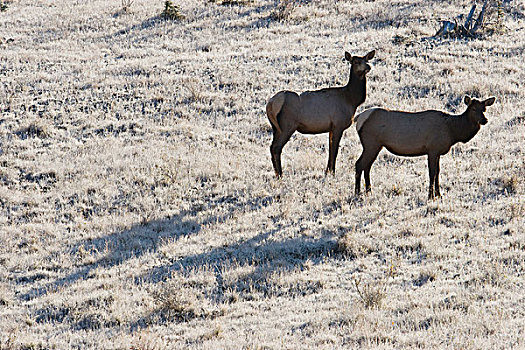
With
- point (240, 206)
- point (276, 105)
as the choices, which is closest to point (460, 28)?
point (276, 105)

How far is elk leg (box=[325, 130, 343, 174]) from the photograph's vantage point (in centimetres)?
1284

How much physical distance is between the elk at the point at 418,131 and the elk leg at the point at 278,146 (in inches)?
66.5

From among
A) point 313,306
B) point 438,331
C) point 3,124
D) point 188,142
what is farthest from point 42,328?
point 3,124

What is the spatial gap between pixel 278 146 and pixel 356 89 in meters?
1.96

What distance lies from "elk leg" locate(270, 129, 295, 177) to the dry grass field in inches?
15.1

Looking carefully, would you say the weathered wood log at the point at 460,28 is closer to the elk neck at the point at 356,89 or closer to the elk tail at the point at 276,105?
the elk neck at the point at 356,89

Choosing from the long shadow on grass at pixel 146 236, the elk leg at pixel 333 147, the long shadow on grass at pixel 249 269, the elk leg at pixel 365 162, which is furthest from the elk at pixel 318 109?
the long shadow on grass at pixel 249 269

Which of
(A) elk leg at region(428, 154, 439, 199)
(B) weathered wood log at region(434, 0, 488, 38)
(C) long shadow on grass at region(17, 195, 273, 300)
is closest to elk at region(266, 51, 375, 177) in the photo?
(C) long shadow on grass at region(17, 195, 273, 300)

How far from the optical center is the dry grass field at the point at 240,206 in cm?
772

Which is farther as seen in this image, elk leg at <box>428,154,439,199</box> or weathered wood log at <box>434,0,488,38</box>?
weathered wood log at <box>434,0,488,38</box>

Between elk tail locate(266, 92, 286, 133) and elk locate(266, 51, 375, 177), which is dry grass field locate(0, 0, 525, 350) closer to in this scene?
elk locate(266, 51, 375, 177)

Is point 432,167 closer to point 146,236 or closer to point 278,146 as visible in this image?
point 278,146

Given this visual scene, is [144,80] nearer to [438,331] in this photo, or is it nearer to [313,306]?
[313,306]

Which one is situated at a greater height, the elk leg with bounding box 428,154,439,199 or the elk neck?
the elk neck
